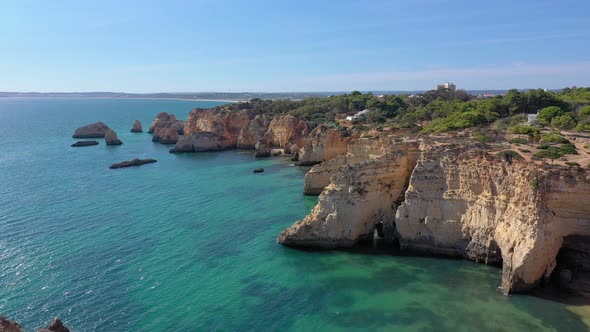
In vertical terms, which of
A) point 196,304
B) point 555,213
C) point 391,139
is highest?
point 391,139

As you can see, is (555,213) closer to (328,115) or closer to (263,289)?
(263,289)

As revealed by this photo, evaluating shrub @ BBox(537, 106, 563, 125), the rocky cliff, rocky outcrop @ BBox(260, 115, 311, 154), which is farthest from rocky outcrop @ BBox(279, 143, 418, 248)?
the rocky cliff

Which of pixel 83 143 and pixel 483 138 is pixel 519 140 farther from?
pixel 83 143

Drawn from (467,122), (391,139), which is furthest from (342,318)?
(467,122)

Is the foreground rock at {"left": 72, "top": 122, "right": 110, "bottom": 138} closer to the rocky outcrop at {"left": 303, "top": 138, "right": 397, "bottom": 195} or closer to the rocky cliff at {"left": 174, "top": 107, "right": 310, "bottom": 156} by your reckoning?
the rocky cliff at {"left": 174, "top": 107, "right": 310, "bottom": 156}

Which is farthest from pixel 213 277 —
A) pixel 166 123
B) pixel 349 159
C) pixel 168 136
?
pixel 166 123

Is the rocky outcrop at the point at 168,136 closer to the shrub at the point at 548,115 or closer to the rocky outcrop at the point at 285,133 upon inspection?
the rocky outcrop at the point at 285,133

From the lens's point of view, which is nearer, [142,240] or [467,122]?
[142,240]
